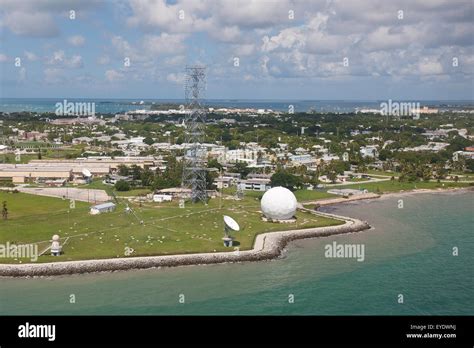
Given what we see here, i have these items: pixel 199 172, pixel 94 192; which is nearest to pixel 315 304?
pixel 199 172

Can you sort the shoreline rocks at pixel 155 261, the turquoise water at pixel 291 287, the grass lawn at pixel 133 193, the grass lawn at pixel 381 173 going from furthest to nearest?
1. the grass lawn at pixel 381 173
2. the grass lawn at pixel 133 193
3. the shoreline rocks at pixel 155 261
4. the turquoise water at pixel 291 287

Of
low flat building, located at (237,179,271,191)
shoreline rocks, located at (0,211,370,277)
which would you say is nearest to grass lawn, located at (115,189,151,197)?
low flat building, located at (237,179,271,191)

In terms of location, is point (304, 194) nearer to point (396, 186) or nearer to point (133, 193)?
point (396, 186)

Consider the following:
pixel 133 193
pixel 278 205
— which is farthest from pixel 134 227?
pixel 133 193

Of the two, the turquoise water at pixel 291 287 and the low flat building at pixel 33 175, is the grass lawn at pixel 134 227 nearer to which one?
the turquoise water at pixel 291 287

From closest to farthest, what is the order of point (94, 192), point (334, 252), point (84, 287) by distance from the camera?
point (84, 287)
point (334, 252)
point (94, 192)

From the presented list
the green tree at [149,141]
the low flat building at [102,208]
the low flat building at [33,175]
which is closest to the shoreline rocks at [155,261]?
A: the low flat building at [102,208]

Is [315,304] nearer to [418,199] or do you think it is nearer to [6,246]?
[6,246]
